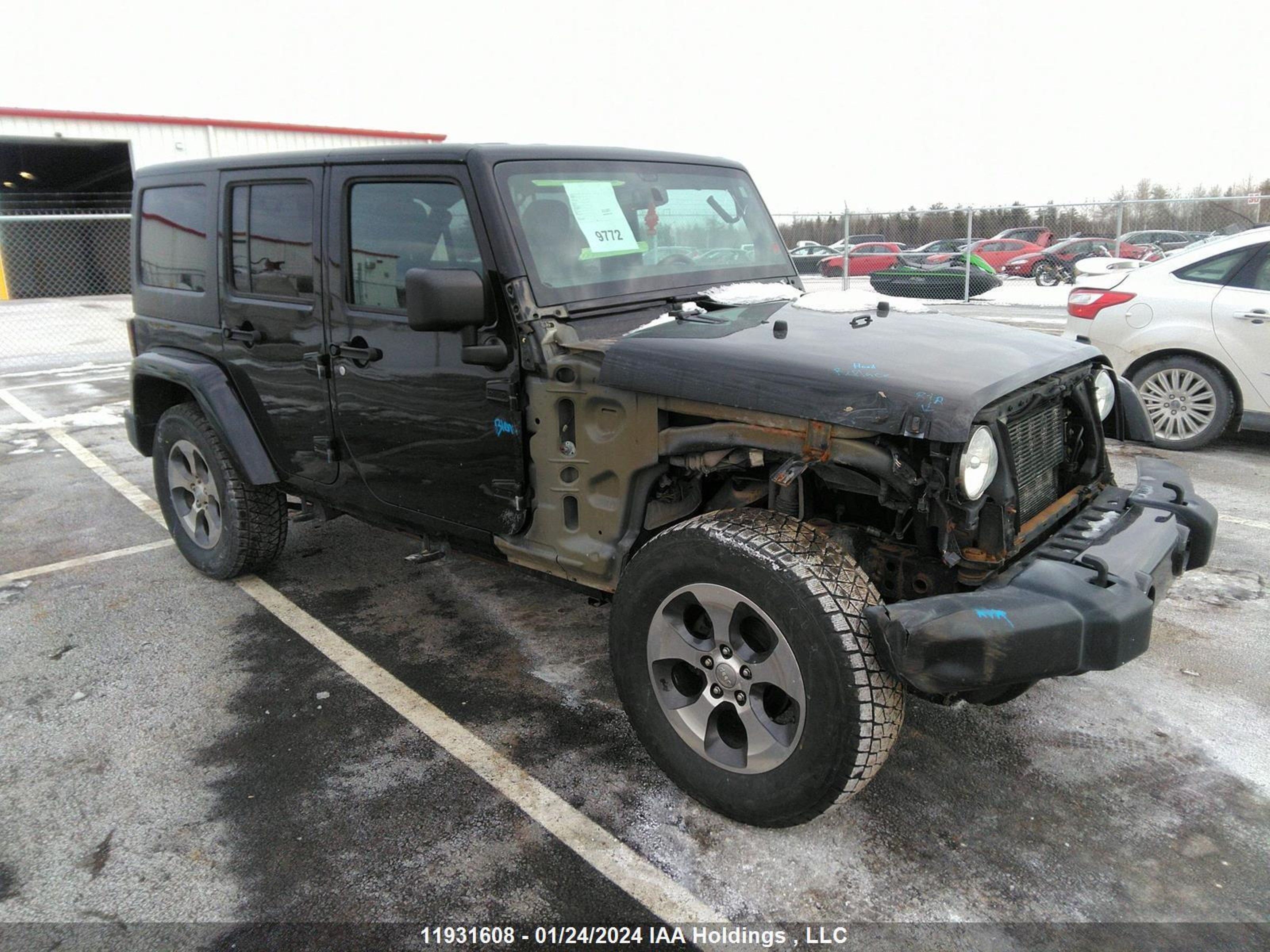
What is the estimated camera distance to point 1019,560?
2.72 m

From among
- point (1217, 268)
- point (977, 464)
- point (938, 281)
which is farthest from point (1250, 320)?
point (938, 281)

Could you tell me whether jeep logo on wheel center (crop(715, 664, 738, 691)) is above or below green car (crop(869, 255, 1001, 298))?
below

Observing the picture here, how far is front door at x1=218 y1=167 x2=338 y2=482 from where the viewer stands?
3797 mm

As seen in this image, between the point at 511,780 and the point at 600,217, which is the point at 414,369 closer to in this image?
the point at 600,217

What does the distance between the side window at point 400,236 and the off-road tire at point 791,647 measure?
131 centimetres

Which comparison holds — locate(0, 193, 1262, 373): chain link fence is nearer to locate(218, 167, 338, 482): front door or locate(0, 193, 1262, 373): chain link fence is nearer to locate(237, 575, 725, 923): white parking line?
locate(218, 167, 338, 482): front door

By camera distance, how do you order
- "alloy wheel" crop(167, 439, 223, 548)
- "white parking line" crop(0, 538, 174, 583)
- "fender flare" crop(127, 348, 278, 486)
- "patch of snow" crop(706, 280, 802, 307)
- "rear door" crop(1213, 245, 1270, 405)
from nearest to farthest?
1. "patch of snow" crop(706, 280, 802, 307)
2. "fender flare" crop(127, 348, 278, 486)
3. "alloy wheel" crop(167, 439, 223, 548)
4. "white parking line" crop(0, 538, 174, 583)
5. "rear door" crop(1213, 245, 1270, 405)

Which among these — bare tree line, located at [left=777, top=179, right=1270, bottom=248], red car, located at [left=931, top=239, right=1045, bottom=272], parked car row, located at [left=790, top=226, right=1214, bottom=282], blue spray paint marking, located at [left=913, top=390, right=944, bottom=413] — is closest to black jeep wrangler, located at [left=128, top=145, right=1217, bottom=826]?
blue spray paint marking, located at [left=913, top=390, right=944, bottom=413]

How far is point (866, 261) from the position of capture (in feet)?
76.3

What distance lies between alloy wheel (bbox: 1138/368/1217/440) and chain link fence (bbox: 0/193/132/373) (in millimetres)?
15184

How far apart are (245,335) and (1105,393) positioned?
3.64m

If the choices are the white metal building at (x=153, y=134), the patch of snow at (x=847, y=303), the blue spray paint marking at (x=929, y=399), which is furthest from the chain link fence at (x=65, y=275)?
the blue spray paint marking at (x=929, y=399)

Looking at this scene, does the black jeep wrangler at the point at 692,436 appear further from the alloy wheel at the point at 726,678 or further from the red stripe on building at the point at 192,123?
the red stripe on building at the point at 192,123

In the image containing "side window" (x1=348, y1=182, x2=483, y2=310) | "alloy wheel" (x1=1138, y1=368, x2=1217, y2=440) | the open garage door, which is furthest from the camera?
the open garage door
